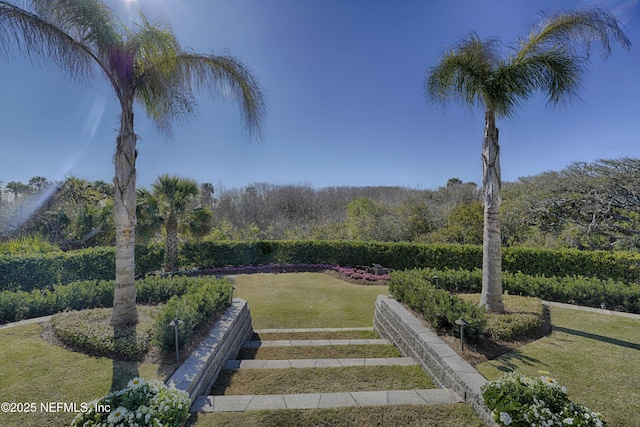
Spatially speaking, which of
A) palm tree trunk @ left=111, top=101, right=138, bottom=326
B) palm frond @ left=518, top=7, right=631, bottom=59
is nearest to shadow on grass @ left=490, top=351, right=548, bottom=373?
palm frond @ left=518, top=7, right=631, bottom=59

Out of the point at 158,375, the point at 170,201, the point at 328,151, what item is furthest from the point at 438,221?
the point at 158,375

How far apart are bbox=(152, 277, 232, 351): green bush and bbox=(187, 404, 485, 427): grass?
124 centimetres

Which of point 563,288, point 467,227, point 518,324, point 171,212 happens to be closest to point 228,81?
point 518,324

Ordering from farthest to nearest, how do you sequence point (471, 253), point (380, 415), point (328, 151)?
point (328, 151) < point (471, 253) < point (380, 415)

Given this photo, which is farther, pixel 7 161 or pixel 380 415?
pixel 7 161

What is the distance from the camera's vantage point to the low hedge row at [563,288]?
587 cm

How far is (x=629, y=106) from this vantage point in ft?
22.6

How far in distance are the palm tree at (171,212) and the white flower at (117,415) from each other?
9462mm

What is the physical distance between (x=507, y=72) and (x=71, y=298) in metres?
8.99

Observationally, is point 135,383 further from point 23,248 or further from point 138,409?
point 23,248

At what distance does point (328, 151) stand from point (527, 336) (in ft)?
37.3

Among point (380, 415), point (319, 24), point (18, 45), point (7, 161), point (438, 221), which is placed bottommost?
point (380, 415)

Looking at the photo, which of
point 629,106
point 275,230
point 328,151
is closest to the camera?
point 629,106

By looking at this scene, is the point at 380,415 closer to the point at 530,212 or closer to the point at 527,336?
the point at 527,336
